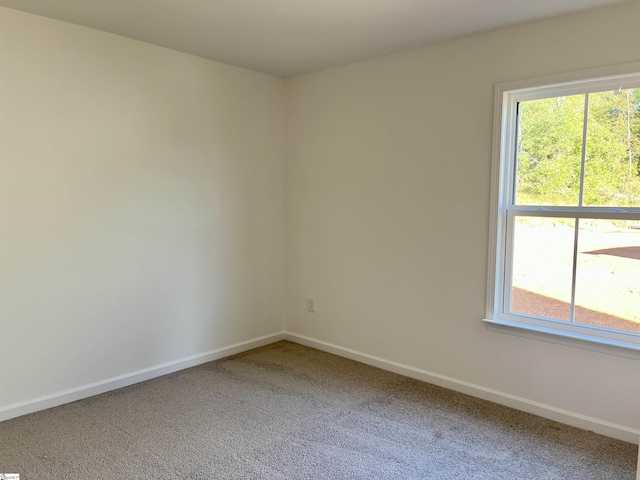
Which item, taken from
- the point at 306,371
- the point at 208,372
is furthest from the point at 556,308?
the point at 208,372

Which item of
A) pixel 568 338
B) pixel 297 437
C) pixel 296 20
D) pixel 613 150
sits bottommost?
pixel 297 437

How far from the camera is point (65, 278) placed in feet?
9.24

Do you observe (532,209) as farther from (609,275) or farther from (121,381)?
(121,381)

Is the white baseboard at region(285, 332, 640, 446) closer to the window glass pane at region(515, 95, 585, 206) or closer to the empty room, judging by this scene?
the empty room

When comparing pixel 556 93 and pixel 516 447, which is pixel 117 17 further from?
pixel 516 447

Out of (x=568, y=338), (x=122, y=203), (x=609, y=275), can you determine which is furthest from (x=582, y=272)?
(x=122, y=203)

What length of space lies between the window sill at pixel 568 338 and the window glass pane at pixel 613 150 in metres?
0.74

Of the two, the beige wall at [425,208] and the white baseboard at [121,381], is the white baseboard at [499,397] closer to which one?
the beige wall at [425,208]

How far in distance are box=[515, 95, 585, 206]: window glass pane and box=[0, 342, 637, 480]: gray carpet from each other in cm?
131

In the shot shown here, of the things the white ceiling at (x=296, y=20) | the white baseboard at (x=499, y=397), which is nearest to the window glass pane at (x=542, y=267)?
the white baseboard at (x=499, y=397)

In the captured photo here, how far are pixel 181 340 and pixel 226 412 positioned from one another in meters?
0.86

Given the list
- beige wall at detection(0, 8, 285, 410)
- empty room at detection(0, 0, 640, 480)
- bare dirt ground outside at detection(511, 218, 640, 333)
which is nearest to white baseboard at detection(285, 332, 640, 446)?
empty room at detection(0, 0, 640, 480)

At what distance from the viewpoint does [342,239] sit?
3668 mm

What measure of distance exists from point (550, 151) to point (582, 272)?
0.71m
